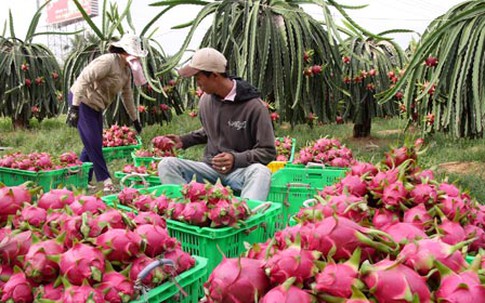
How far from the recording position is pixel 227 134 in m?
3.12

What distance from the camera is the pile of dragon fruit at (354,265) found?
920 millimetres

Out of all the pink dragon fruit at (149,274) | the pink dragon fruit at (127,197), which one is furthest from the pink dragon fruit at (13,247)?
the pink dragon fruit at (127,197)

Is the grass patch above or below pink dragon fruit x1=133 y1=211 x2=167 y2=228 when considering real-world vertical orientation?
below

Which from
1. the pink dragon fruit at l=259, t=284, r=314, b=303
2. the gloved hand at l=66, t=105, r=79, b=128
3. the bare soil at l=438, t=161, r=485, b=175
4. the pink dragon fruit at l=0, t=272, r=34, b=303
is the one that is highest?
the gloved hand at l=66, t=105, r=79, b=128

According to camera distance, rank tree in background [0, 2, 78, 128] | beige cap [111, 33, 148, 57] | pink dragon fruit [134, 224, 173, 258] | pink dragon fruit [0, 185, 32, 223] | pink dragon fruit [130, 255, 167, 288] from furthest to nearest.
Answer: tree in background [0, 2, 78, 128] → beige cap [111, 33, 148, 57] → pink dragon fruit [0, 185, 32, 223] → pink dragon fruit [134, 224, 173, 258] → pink dragon fruit [130, 255, 167, 288]

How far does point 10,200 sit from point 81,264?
61 centimetres

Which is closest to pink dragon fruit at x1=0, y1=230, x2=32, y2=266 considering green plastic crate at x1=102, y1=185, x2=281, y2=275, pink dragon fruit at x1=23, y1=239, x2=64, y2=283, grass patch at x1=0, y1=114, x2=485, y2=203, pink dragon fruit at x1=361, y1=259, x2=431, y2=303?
pink dragon fruit at x1=23, y1=239, x2=64, y2=283

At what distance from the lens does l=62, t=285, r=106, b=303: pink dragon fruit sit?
1078mm

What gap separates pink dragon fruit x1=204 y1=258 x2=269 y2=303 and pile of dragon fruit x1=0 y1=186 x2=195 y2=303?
275 mm

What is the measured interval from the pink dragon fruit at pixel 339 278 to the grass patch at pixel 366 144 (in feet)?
8.28

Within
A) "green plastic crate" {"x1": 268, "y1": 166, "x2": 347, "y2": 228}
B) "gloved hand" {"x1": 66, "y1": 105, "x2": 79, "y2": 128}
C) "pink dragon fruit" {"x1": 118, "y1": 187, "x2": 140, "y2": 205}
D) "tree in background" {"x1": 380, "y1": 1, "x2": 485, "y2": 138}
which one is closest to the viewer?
"pink dragon fruit" {"x1": 118, "y1": 187, "x2": 140, "y2": 205}

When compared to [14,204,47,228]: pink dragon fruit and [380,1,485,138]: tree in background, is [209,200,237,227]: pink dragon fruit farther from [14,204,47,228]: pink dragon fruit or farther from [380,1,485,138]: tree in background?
[380,1,485,138]: tree in background

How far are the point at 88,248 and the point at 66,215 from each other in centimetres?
26

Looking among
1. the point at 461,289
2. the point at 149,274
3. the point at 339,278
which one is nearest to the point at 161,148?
the point at 149,274
